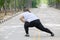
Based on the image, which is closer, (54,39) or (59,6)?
(54,39)

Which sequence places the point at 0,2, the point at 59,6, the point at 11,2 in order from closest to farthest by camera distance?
the point at 0,2
the point at 11,2
the point at 59,6

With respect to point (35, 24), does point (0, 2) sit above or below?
below

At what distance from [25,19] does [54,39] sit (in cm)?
184

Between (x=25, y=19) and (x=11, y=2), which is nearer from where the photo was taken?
(x=25, y=19)

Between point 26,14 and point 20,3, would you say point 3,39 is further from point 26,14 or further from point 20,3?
point 20,3

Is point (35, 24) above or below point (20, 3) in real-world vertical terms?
above

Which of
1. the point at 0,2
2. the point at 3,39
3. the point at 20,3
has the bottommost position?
the point at 20,3

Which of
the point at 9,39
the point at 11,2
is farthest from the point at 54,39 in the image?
the point at 11,2

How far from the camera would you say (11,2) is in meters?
Answer: 69.6

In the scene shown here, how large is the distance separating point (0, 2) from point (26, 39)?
4082 cm

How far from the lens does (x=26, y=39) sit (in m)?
13.9

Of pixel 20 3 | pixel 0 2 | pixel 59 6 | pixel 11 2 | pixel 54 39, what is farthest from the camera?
pixel 59 6

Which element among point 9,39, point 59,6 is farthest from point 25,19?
point 59,6

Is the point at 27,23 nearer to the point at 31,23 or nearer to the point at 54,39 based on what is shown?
the point at 31,23
